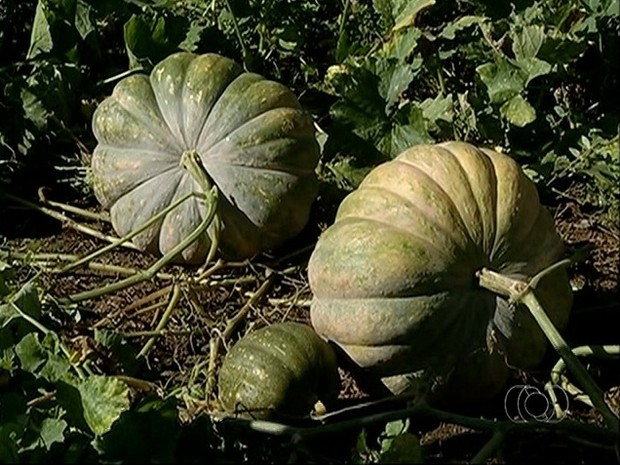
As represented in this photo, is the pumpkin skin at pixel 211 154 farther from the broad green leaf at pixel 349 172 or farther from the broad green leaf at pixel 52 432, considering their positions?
the broad green leaf at pixel 52 432

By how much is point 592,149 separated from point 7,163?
1982mm

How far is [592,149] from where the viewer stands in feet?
12.9

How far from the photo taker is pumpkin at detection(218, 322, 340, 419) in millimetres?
3137

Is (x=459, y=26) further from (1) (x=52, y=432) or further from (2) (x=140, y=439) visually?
(2) (x=140, y=439)

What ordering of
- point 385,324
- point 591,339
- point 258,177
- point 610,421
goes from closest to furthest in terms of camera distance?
point 610,421, point 385,324, point 591,339, point 258,177

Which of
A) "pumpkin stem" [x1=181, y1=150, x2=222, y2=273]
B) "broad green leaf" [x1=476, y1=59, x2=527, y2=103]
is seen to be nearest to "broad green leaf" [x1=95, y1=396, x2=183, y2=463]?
"pumpkin stem" [x1=181, y1=150, x2=222, y2=273]

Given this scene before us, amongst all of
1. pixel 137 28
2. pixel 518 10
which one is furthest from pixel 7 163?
pixel 518 10

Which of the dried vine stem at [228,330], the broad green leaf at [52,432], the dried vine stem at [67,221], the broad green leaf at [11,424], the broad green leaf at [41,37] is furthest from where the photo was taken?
the broad green leaf at [41,37]

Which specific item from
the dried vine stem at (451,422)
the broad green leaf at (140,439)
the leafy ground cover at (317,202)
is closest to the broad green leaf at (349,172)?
the leafy ground cover at (317,202)

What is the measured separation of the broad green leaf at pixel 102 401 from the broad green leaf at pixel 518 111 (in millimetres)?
1601

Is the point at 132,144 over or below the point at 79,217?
over

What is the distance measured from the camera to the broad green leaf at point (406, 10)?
4350 millimetres

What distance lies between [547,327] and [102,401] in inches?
41.0

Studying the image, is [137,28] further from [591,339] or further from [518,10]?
[591,339]
